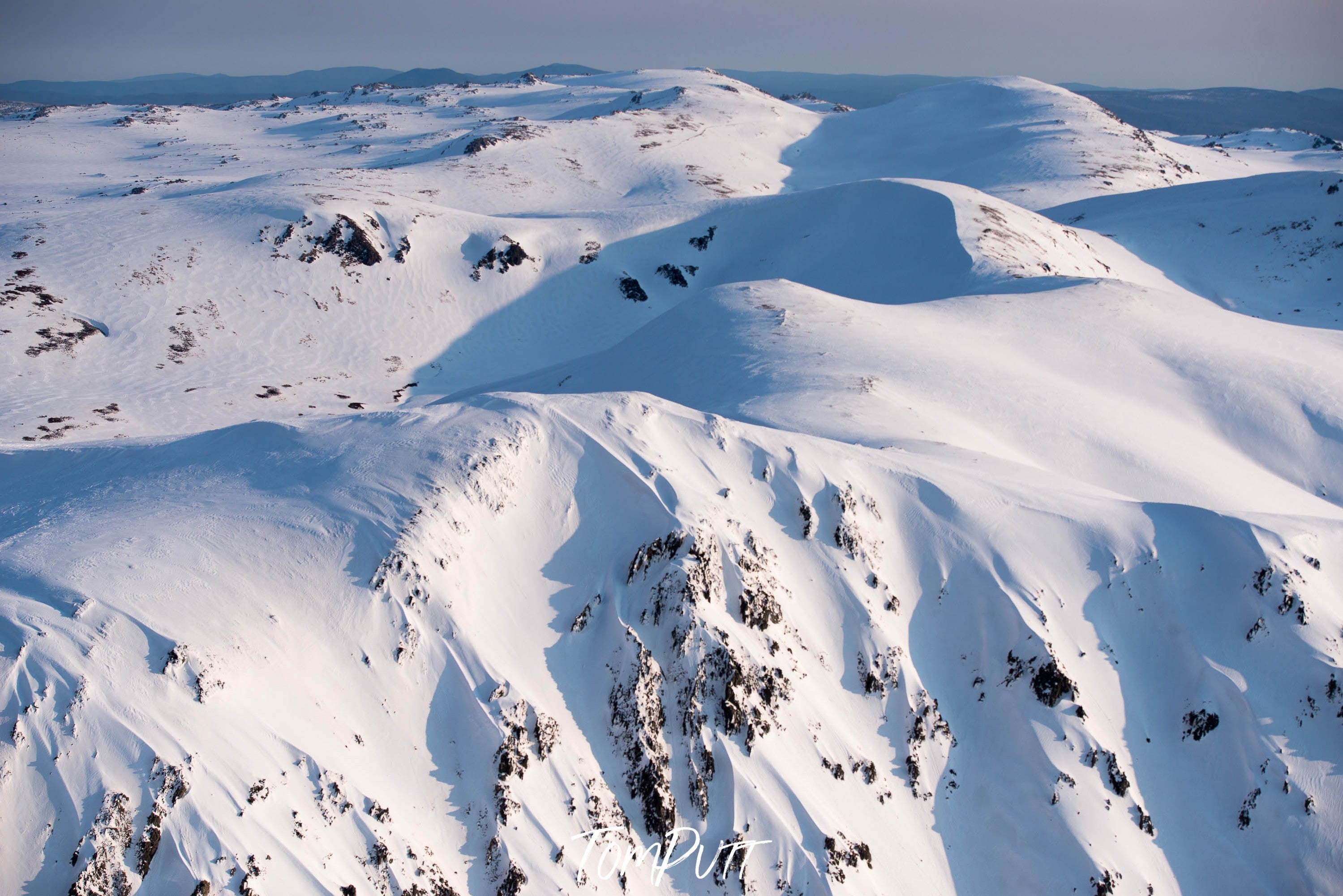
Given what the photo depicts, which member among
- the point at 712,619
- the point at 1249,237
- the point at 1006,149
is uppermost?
the point at 1006,149

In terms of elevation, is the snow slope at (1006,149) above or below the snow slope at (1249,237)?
above

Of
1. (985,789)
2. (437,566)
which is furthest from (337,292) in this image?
(985,789)

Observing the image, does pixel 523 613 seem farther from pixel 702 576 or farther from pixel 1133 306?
pixel 1133 306

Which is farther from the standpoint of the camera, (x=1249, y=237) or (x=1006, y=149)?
(x=1006, y=149)

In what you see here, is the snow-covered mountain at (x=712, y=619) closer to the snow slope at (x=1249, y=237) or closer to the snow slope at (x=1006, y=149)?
the snow slope at (x=1249, y=237)

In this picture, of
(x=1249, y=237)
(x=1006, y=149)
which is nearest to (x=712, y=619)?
(x=1249, y=237)

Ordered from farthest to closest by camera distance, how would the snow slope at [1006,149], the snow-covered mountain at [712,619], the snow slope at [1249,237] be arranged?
the snow slope at [1006,149] < the snow slope at [1249,237] < the snow-covered mountain at [712,619]

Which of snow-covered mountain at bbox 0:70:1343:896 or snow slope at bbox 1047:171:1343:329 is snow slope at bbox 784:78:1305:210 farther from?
snow-covered mountain at bbox 0:70:1343:896

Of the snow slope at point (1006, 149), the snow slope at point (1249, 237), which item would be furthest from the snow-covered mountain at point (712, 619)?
the snow slope at point (1006, 149)

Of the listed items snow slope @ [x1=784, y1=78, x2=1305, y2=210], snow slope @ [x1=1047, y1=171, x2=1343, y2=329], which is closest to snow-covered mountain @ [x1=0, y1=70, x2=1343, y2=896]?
snow slope @ [x1=1047, y1=171, x2=1343, y2=329]

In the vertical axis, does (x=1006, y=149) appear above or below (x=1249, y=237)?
above

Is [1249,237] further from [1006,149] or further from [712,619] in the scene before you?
[712,619]
